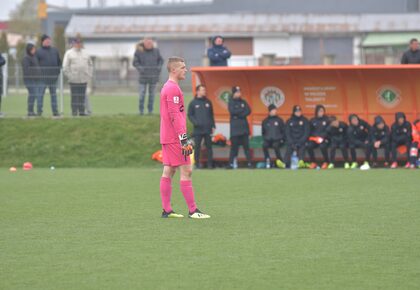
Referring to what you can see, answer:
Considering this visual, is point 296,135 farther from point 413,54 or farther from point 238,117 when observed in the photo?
point 413,54

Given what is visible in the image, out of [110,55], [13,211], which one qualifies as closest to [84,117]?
[13,211]

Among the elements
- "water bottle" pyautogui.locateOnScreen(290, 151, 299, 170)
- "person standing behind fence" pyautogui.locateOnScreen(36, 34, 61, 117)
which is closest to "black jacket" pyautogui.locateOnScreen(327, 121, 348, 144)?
"water bottle" pyautogui.locateOnScreen(290, 151, 299, 170)

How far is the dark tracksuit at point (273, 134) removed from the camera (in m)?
19.4

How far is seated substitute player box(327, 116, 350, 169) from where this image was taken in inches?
754

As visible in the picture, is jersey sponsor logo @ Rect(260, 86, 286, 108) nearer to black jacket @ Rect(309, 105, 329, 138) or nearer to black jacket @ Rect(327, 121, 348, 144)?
black jacket @ Rect(309, 105, 329, 138)

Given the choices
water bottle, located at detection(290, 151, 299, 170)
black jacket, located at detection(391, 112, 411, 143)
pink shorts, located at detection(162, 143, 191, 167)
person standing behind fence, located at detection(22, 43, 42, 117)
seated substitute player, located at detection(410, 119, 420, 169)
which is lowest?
water bottle, located at detection(290, 151, 299, 170)

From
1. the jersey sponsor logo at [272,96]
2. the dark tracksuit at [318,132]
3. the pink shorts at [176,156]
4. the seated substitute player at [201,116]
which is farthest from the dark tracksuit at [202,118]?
the pink shorts at [176,156]

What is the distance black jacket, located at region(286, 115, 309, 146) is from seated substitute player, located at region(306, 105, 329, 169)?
181mm

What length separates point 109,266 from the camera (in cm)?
820

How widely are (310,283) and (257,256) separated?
1.14 meters

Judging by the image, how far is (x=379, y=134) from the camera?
18969mm

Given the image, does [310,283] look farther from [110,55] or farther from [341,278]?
[110,55]

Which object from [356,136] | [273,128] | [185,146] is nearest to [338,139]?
[356,136]

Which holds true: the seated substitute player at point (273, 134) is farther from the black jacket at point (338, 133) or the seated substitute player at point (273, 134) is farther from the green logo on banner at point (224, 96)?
the green logo on banner at point (224, 96)
